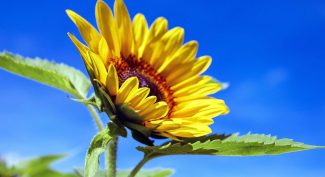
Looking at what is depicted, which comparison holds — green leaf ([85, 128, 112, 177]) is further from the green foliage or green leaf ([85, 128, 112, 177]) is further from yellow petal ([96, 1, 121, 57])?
the green foliage

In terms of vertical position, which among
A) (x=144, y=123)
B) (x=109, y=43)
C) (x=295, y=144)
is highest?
(x=109, y=43)

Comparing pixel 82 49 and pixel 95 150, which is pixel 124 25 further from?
pixel 95 150

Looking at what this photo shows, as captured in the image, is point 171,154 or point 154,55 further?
point 154,55

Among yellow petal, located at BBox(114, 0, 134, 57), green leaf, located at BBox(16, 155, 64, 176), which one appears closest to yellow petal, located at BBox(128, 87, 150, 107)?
yellow petal, located at BBox(114, 0, 134, 57)

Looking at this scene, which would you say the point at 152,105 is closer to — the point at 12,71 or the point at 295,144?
the point at 295,144

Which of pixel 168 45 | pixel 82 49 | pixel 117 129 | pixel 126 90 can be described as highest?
pixel 168 45

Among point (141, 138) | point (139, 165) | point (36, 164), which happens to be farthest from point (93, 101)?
point (36, 164)

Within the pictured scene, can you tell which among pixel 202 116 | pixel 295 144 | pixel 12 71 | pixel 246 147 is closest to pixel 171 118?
pixel 202 116
